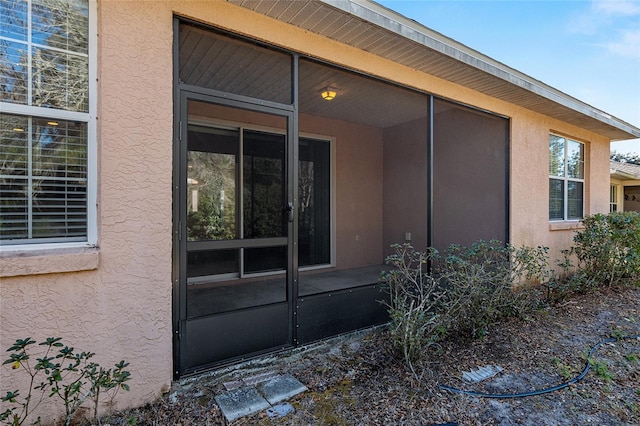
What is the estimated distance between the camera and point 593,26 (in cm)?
690

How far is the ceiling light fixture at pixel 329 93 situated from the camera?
4.46m

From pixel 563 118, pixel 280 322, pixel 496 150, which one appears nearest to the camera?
pixel 280 322

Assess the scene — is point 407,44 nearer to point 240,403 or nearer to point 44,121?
point 44,121

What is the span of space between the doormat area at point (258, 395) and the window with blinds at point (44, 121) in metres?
1.52

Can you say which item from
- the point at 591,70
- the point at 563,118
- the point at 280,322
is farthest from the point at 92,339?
the point at 591,70

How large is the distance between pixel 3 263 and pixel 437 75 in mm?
4393

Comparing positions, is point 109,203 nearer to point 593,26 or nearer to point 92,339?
point 92,339

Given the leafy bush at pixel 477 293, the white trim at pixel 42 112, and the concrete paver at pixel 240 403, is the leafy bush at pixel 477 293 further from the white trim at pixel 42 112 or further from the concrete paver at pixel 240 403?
the white trim at pixel 42 112

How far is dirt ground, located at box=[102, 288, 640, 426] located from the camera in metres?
2.08

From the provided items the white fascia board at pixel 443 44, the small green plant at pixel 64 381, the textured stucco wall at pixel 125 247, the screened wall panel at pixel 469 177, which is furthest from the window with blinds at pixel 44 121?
the screened wall panel at pixel 469 177

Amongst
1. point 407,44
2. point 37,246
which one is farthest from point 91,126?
point 407,44

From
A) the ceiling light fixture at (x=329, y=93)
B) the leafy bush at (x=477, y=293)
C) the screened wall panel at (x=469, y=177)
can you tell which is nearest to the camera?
the leafy bush at (x=477, y=293)

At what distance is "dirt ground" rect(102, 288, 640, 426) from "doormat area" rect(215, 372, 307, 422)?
57 millimetres

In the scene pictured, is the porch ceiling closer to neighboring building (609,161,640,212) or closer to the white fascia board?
the white fascia board
